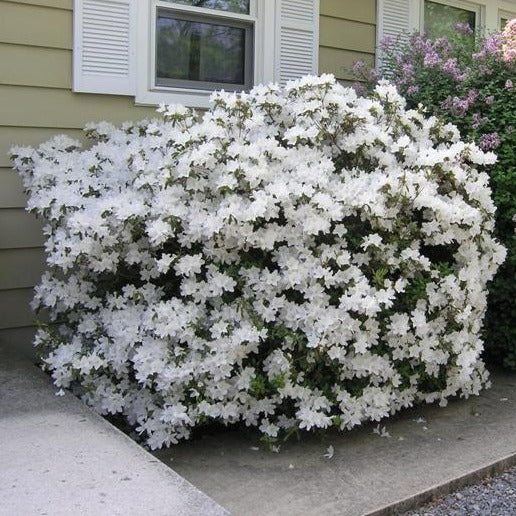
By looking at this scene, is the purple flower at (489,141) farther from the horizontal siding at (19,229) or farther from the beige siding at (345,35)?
the horizontal siding at (19,229)

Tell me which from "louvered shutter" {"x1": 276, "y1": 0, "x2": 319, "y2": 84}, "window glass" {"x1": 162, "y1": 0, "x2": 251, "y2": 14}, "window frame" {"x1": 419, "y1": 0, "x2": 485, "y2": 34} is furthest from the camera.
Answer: "window frame" {"x1": 419, "y1": 0, "x2": 485, "y2": 34}

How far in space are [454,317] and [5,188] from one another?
270cm

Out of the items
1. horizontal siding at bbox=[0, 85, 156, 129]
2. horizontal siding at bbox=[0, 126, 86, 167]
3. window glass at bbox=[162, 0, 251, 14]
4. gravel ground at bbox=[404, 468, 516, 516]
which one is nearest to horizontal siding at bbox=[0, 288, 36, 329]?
horizontal siding at bbox=[0, 126, 86, 167]

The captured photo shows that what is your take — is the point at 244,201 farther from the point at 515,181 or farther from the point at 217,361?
the point at 515,181

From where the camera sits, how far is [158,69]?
4.62 metres

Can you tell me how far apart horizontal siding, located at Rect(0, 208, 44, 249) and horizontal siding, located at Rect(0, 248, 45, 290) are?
0.04 metres

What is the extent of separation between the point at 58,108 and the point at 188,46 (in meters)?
1.09

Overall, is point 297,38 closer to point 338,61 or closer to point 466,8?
point 338,61

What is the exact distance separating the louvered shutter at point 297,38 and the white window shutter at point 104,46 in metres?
1.22

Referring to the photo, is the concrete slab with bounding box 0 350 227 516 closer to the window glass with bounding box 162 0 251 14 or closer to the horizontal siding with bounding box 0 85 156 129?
the horizontal siding with bounding box 0 85 156 129

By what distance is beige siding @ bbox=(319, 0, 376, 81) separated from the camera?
5.37 m

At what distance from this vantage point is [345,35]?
549 cm

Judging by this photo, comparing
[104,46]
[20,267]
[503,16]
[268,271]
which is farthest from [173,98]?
[503,16]

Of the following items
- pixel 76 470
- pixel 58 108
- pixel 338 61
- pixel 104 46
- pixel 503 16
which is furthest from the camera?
pixel 503 16
